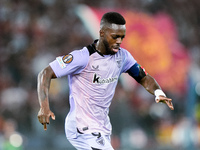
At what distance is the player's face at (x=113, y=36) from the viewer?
4.57m

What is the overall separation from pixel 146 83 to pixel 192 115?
4338 mm

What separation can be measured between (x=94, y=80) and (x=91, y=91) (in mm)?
124

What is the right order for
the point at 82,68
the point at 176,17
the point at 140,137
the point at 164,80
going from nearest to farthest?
the point at 82,68, the point at 140,137, the point at 164,80, the point at 176,17

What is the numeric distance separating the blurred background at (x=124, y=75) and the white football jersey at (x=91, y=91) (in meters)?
4.62

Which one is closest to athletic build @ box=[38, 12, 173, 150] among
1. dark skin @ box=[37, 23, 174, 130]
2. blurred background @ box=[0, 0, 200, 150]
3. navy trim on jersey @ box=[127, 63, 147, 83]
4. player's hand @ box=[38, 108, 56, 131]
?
dark skin @ box=[37, 23, 174, 130]

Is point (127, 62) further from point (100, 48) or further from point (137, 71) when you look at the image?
point (100, 48)

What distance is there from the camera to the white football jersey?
469 cm

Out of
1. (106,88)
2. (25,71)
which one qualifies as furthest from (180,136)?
(106,88)

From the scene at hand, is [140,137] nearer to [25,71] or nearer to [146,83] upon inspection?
[25,71]

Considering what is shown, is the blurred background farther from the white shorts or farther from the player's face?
the player's face

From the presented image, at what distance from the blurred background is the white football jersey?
15.2 feet

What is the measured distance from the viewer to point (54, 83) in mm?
10562

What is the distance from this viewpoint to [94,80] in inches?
186

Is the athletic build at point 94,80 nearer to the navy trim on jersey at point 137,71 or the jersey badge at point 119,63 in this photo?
the jersey badge at point 119,63
